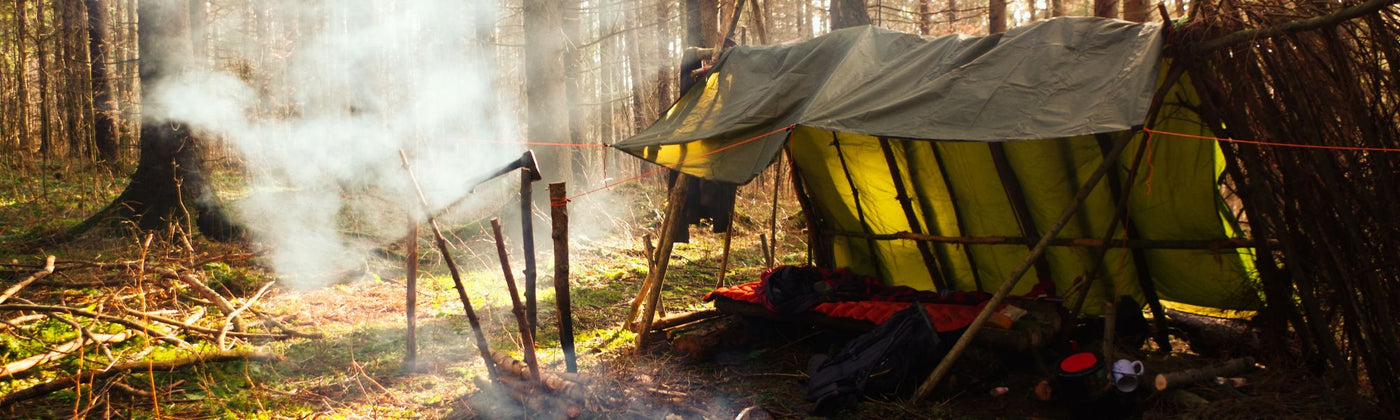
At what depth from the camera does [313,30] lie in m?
26.7

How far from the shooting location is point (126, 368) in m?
4.42

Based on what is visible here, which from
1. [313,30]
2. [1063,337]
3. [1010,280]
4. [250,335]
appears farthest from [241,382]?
[313,30]

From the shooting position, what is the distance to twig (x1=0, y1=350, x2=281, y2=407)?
12.9ft

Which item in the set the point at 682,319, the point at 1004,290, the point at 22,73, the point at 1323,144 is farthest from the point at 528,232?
the point at 22,73

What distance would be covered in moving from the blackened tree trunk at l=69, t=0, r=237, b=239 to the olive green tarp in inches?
216

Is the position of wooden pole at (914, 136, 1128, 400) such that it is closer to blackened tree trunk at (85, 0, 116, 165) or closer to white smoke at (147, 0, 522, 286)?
white smoke at (147, 0, 522, 286)

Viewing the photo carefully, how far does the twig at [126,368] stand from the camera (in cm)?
392

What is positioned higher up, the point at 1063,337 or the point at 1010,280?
the point at 1010,280

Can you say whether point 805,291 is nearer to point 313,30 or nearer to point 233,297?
point 233,297

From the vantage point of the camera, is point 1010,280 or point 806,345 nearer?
point 1010,280

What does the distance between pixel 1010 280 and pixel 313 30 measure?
93.9 feet

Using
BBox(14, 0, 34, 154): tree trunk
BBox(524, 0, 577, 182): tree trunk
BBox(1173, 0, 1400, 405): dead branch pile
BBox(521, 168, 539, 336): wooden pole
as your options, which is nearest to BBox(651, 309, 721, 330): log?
BBox(521, 168, 539, 336): wooden pole

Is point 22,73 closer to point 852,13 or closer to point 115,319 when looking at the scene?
point 115,319

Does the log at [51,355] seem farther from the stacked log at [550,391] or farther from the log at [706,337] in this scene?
the log at [706,337]
